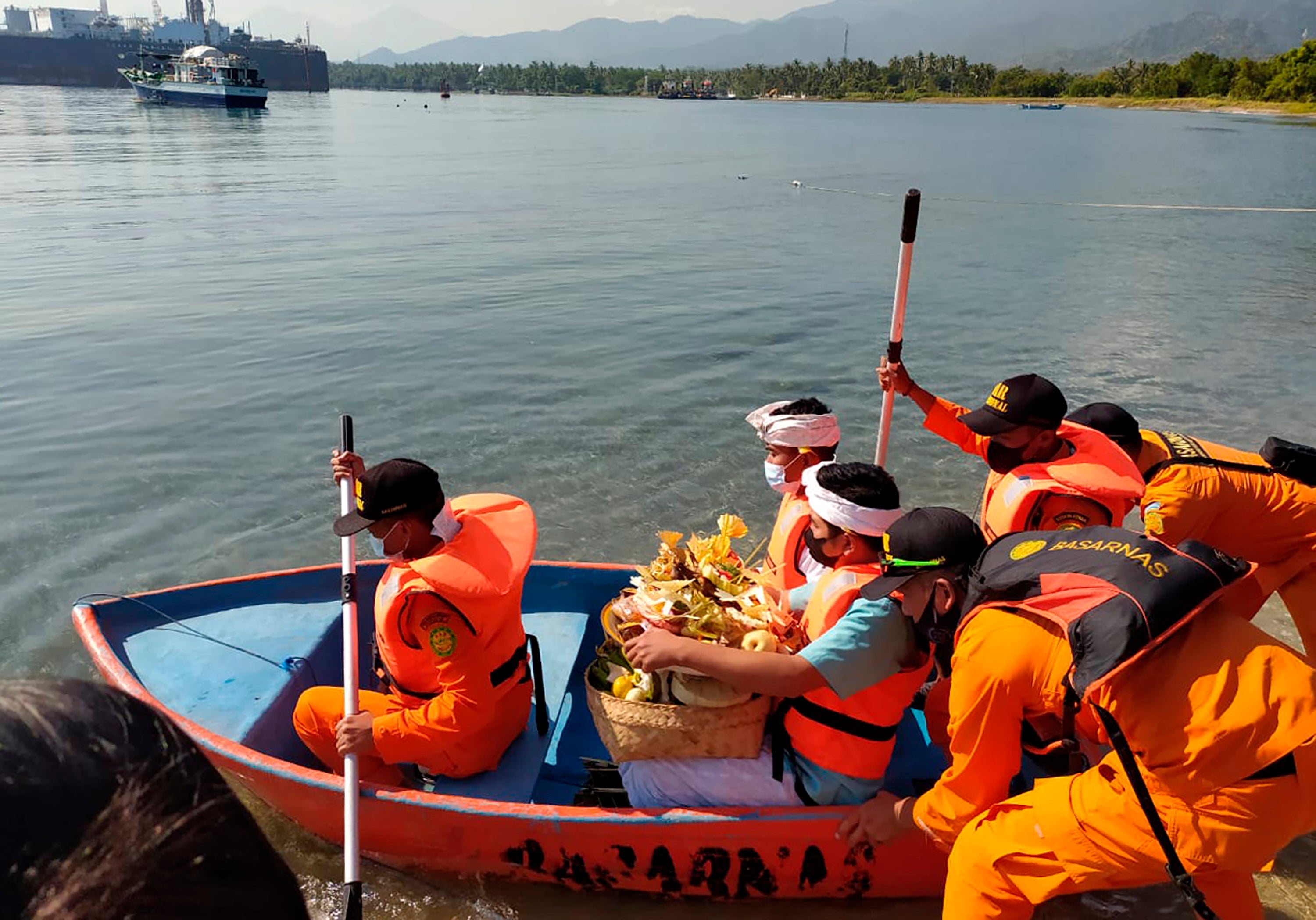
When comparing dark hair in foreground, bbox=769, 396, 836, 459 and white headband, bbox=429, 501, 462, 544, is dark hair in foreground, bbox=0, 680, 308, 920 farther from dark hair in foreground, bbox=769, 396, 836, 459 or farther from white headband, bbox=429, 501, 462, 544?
dark hair in foreground, bbox=769, 396, 836, 459

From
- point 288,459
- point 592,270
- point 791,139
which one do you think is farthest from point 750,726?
point 791,139

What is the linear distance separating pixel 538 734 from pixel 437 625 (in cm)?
126

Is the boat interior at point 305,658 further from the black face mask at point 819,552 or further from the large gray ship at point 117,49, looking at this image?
the large gray ship at point 117,49

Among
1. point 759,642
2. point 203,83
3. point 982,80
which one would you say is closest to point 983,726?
point 759,642

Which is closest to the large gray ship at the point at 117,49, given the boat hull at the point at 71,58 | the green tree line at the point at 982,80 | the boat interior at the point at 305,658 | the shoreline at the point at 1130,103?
the boat hull at the point at 71,58

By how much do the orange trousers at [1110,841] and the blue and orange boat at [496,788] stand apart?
2.64 ft

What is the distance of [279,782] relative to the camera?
15.1 ft

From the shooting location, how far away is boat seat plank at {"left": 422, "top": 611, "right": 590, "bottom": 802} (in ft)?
15.7

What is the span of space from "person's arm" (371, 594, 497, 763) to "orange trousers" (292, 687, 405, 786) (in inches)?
11.6

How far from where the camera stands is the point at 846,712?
13.1 ft

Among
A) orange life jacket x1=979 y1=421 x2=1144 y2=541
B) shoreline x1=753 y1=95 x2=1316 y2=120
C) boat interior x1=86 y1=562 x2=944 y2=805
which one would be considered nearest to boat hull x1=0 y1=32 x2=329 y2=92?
shoreline x1=753 y1=95 x2=1316 y2=120

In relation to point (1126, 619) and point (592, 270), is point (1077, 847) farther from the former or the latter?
point (592, 270)

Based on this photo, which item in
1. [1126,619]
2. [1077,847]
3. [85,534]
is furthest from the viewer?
[85,534]

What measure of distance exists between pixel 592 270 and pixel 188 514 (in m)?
12.1
